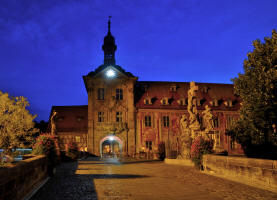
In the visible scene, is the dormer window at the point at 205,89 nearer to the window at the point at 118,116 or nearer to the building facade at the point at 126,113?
the building facade at the point at 126,113

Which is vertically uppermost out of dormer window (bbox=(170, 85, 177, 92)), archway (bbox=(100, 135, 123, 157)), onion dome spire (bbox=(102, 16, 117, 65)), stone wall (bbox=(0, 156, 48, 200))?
onion dome spire (bbox=(102, 16, 117, 65))

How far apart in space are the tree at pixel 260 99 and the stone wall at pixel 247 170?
617 cm

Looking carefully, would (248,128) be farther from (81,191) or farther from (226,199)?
(81,191)

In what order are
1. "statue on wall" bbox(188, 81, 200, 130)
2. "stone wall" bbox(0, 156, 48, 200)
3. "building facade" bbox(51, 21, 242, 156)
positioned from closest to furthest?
"stone wall" bbox(0, 156, 48, 200), "statue on wall" bbox(188, 81, 200, 130), "building facade" bbox(51, 21, 242, 156)

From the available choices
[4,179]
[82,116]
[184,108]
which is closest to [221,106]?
[184,108]

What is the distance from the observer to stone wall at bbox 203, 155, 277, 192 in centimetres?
885

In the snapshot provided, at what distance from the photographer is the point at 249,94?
18.8m

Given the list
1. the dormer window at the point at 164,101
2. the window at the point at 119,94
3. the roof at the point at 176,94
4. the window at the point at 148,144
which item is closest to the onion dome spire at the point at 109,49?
the window at the point at 119,94

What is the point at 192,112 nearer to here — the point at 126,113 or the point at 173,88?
the point at 126,113

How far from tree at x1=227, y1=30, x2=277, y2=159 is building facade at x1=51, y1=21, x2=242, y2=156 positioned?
14.6m

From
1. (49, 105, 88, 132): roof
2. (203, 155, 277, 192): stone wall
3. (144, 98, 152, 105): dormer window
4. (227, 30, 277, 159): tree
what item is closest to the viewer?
(203, 155, 277, 192): stone wall

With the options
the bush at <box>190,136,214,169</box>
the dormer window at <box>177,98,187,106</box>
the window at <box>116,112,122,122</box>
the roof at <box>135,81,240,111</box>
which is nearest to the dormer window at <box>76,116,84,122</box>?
the window at <box>116,112,122,122</box>

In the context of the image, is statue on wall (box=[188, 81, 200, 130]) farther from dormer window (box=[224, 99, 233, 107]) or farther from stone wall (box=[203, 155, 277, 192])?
dormer window (box=[224, 99, 233, 107])

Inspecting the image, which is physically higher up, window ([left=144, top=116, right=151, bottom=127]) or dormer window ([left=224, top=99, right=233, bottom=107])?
dormer window ([left=224, top=99, right=233, bottom=107])
